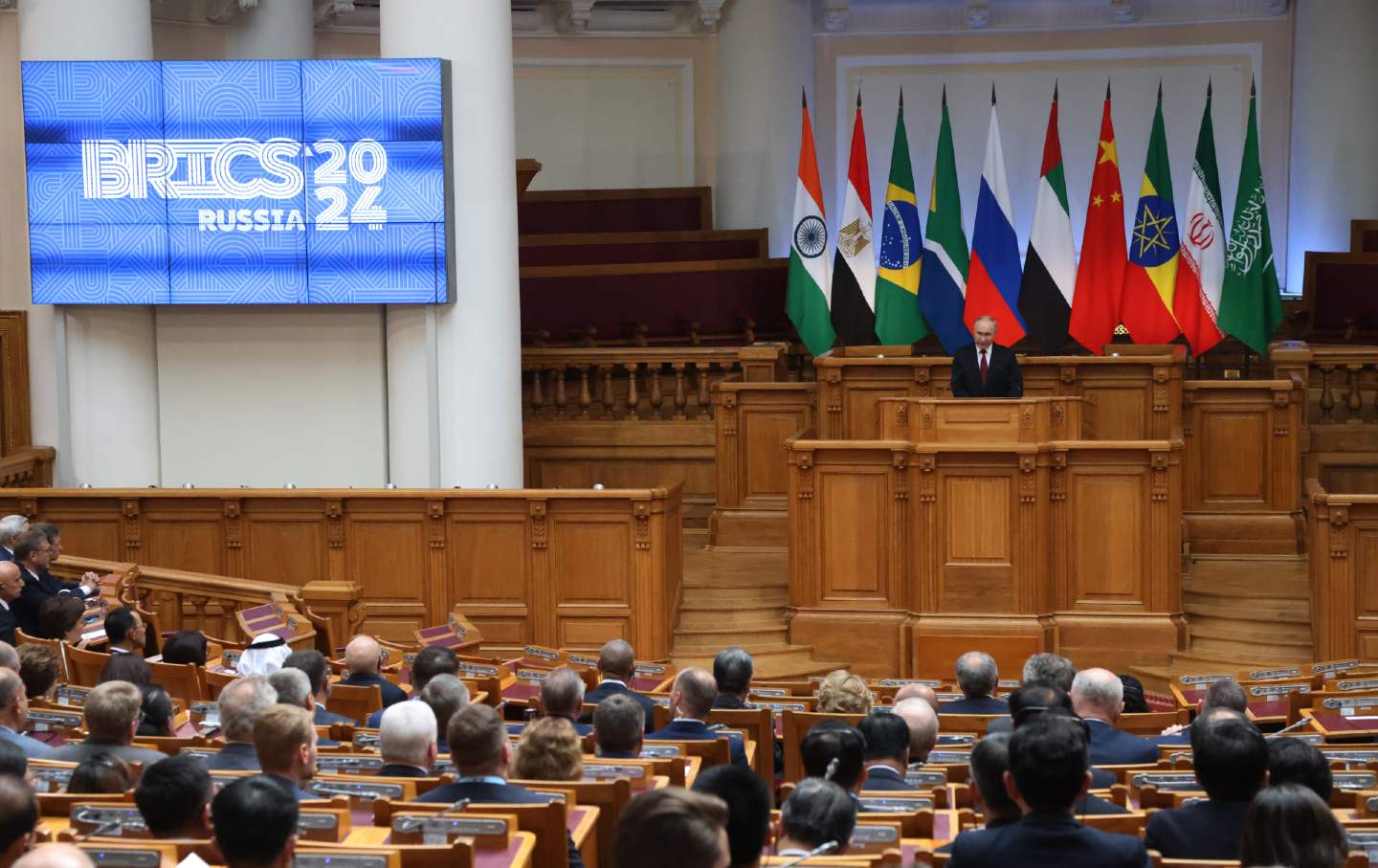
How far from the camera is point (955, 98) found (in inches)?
658

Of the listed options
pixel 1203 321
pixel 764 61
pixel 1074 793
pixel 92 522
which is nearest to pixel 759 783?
pixel 1074 793

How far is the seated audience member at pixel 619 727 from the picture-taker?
5191mm

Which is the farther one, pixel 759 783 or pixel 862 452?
pixel 862 452

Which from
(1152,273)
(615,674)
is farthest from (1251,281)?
(615,674)

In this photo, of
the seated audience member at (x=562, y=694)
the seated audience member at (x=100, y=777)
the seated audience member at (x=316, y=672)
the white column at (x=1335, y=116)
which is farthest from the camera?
the white column at (x=1335, y=116)

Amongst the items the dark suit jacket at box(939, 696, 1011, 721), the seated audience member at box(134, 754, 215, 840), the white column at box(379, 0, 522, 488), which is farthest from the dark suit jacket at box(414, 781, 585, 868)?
the white column at box(379, 0, 522, 488)

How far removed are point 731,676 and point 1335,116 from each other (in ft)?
Answer: 36.2

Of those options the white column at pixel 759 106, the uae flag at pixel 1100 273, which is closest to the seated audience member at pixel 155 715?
the uae flag at pixel 1100 273

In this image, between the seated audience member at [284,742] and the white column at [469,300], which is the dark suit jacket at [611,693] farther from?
the white column at [469,300]

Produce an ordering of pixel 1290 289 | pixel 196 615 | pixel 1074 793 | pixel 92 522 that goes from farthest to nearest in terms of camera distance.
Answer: pixel 1290 289 → pixel 92 522 → pixel 196 615 → pixel 1074 793

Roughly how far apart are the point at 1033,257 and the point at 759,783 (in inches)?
413

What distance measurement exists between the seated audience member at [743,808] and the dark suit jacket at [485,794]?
981 mm

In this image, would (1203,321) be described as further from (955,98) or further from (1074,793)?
(1074,793)

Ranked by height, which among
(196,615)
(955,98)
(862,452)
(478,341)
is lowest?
(196,615)
